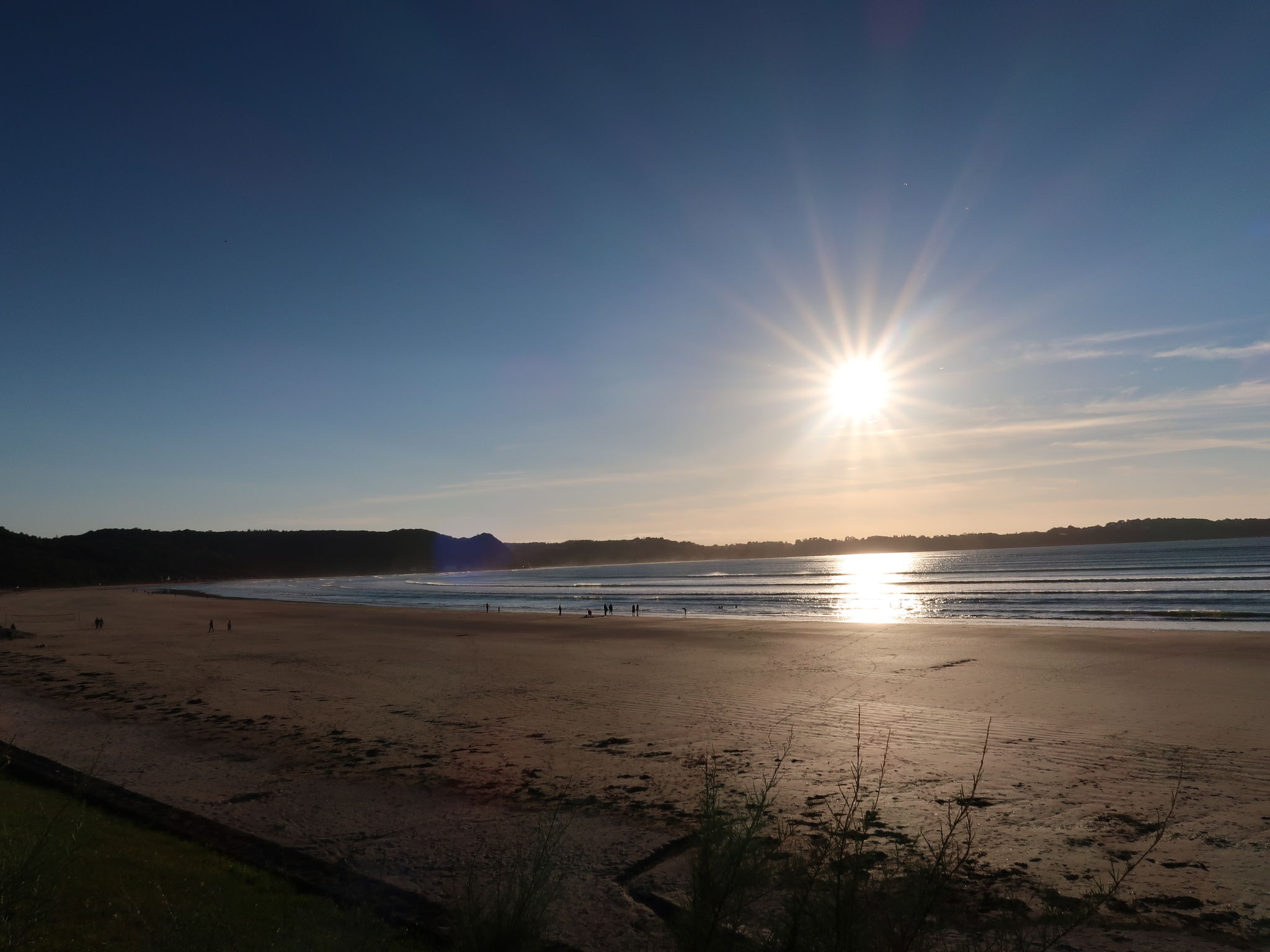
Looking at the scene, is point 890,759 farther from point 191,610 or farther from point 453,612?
point 191,610

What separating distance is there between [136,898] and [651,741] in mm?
7560

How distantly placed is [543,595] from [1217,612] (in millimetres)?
52915

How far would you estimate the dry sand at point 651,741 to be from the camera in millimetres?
7055

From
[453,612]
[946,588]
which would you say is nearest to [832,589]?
[946,588]

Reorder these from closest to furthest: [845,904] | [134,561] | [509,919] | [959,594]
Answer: [845,904] < [509,919] < [959,594] < [134,561]

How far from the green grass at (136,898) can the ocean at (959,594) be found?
32778 millimetres

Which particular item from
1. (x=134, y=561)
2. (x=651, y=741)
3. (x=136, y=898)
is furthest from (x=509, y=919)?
(x=134, y=561)

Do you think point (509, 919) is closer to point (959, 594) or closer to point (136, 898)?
point (136, 898)

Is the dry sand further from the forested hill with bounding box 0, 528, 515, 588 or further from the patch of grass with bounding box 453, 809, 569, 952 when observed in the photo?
the forested hill with bounding box 0, 528, 515, 588

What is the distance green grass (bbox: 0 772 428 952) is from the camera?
3.60 m

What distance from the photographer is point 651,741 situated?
11.9 metres

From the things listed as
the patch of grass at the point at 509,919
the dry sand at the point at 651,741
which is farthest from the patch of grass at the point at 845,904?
the patch of grass at the point at 509,919

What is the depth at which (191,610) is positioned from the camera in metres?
51.6

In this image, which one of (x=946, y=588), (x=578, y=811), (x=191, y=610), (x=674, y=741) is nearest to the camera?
(x=578, y=811)
